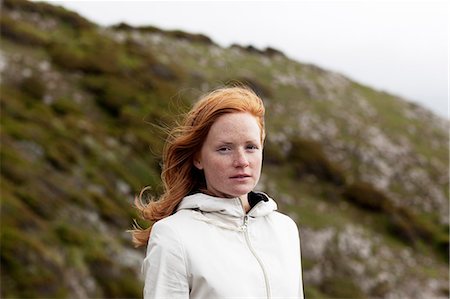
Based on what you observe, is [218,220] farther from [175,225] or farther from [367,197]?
[367,197]

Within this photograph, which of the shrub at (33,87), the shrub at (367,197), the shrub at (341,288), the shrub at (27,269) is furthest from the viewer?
the shrub at (367,197)

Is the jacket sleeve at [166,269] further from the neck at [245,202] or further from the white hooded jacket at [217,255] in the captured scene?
the neck at [245,202]

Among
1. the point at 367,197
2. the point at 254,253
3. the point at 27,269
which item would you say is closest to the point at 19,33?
the point at 367,197

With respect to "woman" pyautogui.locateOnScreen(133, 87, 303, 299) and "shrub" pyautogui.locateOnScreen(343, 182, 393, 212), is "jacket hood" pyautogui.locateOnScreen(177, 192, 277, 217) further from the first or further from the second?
"shrub" pyautogui.locateOnScreen(343, 182, 393, 212)

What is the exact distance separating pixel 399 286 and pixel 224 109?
30373 millimetres

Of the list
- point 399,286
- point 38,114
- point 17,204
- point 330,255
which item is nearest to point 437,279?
point 399,286

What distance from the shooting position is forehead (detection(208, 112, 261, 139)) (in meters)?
3.02

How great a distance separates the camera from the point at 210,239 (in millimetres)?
2908

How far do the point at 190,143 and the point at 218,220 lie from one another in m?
0.38

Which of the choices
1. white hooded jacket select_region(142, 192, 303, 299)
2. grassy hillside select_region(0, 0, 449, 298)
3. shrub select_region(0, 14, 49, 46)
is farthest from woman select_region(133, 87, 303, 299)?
shrub select_region(0, 14, 49, 46)

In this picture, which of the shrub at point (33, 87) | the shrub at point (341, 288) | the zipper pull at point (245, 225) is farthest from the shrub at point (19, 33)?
the zipper pull at point (245, 225)

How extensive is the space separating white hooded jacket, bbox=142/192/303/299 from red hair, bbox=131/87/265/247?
0.49 feet

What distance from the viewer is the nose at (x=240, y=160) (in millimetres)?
2994

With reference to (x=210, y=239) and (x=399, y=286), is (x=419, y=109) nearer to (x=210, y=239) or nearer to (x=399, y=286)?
(x=399, y=286)
